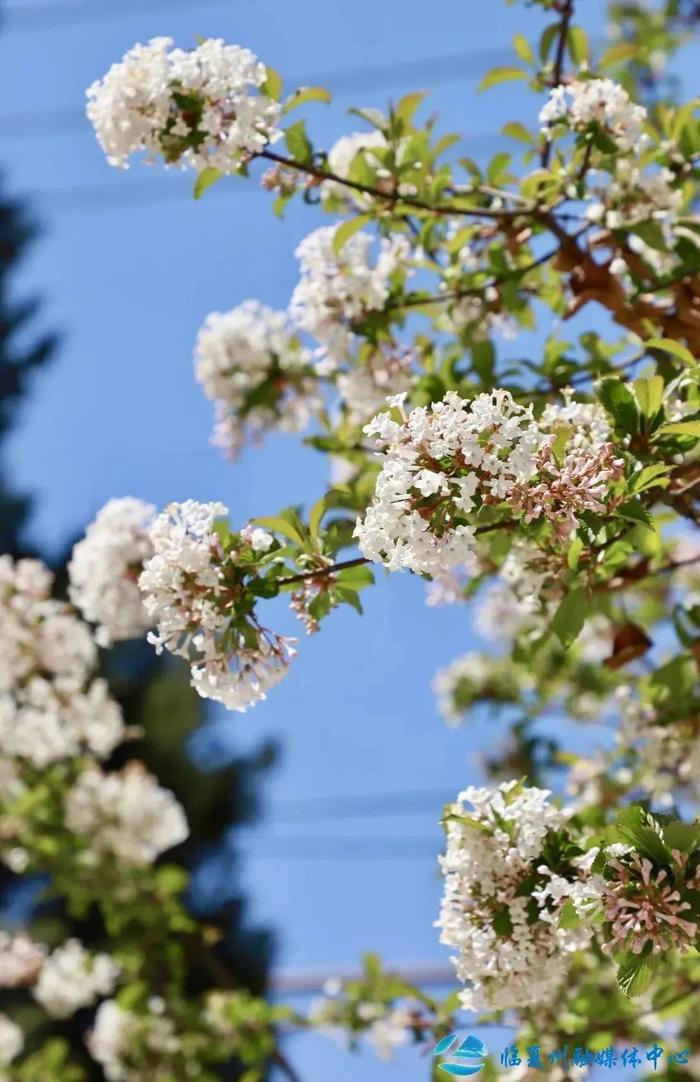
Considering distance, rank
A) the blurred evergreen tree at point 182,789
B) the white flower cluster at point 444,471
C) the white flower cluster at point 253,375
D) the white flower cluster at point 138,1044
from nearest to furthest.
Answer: the white flower cluster at point 444,471 → the white flower cluster at point 253,375 → the white flower cluster at point 138,1044 → the blurred evergreen tree at point 182,789

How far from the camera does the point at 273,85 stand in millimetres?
1798

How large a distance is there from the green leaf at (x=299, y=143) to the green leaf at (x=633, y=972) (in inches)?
51.4

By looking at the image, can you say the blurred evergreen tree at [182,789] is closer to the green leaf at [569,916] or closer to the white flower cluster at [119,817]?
the white flower cluster at [119,817]

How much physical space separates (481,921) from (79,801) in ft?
6.44

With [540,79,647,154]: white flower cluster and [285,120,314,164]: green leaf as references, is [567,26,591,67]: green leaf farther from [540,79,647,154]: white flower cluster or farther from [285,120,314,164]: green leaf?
[285,120,314,164]: green leaf

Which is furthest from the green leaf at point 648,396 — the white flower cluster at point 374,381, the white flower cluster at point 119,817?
the white flower cluster at point 119,817

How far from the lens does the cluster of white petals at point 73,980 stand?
3738 mm

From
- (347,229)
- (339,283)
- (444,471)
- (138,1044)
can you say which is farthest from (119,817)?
(444,471)

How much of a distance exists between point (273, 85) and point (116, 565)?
998 millimetres

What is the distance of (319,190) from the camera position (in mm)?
2109

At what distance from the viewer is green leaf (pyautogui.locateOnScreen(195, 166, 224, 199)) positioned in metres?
1.84

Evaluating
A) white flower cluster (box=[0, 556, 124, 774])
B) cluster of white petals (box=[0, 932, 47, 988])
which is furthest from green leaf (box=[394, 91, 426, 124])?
cluster of white petals (box=[0, 932, 47, 988])

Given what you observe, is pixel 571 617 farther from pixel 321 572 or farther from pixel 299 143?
pixel 299 143
